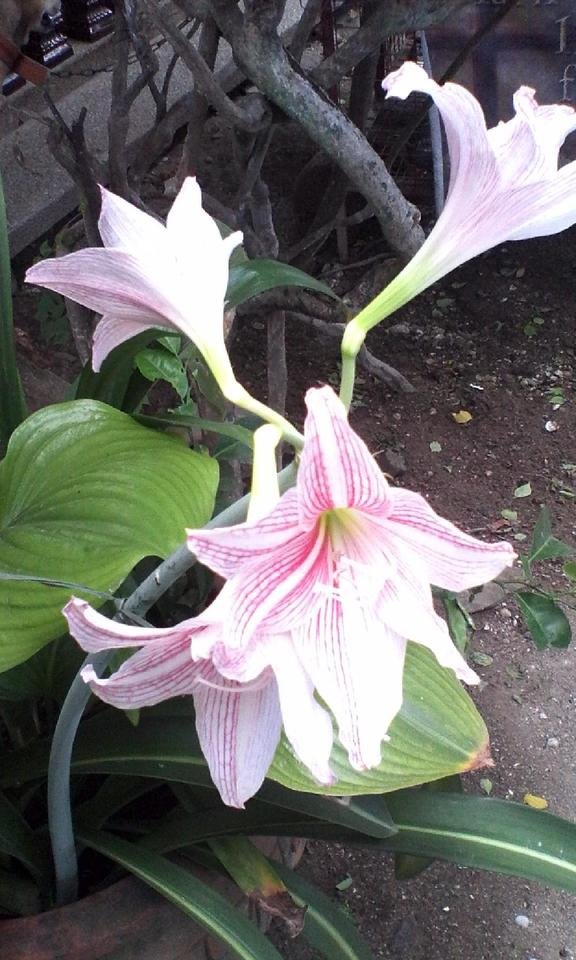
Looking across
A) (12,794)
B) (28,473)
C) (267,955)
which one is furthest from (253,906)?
(28,473)

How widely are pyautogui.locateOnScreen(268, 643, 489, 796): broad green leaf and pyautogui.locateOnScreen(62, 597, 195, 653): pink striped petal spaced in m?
0.33

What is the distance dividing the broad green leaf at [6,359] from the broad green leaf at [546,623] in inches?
30.4

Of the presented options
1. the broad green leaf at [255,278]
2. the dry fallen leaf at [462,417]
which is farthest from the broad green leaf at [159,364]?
the dry fallen leaf at [462,417]

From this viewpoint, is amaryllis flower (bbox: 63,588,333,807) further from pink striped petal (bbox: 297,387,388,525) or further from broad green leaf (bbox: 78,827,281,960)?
broad green leaf (bbox: 78,827,281,960)

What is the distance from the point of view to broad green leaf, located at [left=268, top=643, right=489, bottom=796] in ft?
2.52

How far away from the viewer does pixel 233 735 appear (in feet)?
1.85

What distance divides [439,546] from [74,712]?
0.40 meters

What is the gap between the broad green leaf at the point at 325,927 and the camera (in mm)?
1029

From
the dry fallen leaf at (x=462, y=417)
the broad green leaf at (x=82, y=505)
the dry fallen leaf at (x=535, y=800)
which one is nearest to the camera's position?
the broad green leaf at (x=82, y=505)

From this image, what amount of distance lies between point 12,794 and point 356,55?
129 centimetres

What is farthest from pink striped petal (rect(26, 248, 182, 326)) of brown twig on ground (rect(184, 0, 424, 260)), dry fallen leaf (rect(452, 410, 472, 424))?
dry fallen leaf (rect(452, 410, 472, 424))

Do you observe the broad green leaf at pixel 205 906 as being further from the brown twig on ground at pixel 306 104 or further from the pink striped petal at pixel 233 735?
the brown twig on ground at pixel 306 104

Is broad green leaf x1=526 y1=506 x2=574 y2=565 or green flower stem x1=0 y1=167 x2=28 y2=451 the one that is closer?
green flower stem x1=0 y1=167 x2=28 y2=451

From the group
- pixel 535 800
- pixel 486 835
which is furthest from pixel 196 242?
pixel 535 800
